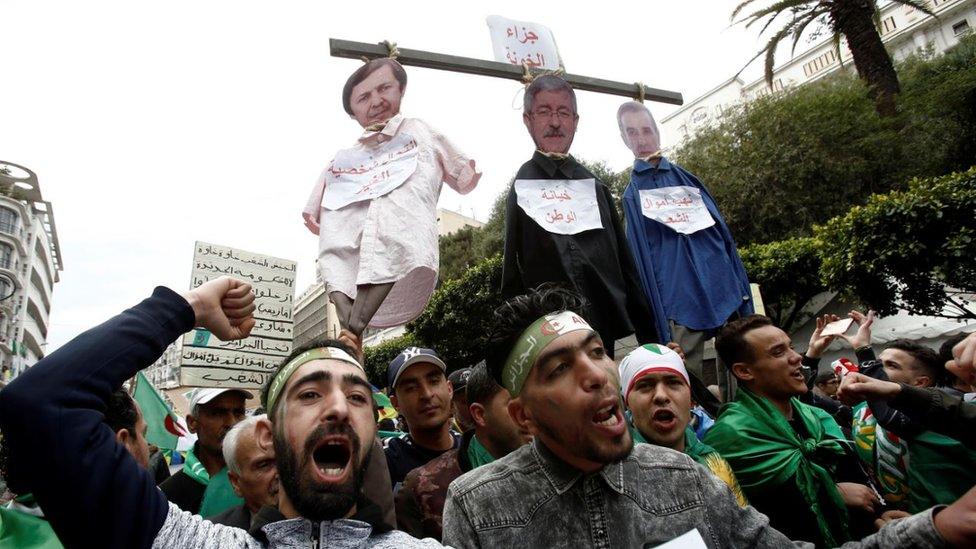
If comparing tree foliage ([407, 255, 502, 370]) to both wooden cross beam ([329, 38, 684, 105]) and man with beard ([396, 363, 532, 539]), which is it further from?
man with beard ([396, 363, 532, 539])

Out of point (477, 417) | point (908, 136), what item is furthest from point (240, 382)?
point (908, 136)

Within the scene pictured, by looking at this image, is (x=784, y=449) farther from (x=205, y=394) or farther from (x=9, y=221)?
(x=9, y=221)

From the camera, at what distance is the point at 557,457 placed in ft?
5.89

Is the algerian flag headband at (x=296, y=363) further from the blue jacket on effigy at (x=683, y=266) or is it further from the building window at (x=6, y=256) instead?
the building window at (x=6, y=256)

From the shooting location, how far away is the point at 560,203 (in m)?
3.73

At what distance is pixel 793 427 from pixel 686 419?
64 centimetres

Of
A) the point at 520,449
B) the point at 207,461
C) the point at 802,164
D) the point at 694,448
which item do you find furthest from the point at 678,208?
the point at 802,164

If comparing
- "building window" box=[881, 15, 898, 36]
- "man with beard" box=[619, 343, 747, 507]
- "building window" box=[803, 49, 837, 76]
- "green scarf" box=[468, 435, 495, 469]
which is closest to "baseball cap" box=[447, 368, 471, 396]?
"green scarf" box=[468, 435, 495, 469]

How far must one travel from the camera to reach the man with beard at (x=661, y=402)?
2.66 metres

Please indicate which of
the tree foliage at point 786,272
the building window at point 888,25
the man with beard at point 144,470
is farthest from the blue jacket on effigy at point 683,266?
the building window at point 888,25

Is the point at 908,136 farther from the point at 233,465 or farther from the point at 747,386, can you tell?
the point at 233,465

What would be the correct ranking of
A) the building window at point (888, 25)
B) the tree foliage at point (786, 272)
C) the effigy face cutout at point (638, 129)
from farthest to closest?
1. the building window at point (888, 25)
2. the tree foliage at point (786, 272)
3. the effigy face cutout at point (638, 129)

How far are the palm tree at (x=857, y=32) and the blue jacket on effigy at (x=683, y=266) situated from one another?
15021 mm

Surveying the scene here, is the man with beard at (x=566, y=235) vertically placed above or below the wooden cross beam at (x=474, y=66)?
below
